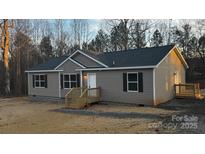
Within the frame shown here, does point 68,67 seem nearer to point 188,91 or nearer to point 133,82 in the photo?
point 133,82

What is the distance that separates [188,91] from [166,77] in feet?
6.76

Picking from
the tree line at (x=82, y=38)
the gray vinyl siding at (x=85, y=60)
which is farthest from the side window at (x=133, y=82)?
the tree line at (x=82, y=38)

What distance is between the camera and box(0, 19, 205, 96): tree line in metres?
25.5

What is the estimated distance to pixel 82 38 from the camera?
93.5ft

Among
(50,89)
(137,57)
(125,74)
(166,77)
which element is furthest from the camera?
(50,89)

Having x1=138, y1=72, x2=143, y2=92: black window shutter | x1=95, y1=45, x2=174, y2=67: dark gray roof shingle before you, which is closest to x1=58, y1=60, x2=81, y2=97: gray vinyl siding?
x1=95, y1=45, x2=174, y2=67: dark gray roof shingle

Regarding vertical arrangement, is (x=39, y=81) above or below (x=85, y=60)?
below

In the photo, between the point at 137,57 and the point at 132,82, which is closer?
the point at 132,82

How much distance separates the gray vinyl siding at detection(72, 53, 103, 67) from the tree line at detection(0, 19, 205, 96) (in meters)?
11.0

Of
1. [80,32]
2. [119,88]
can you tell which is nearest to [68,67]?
[119,88]

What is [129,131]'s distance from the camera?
746 centimetres

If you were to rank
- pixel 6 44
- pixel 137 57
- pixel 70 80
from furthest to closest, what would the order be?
1. pixel 6 44
2. pixel 70 80
3. pixel 137 57

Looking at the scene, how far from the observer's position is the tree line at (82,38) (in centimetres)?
2548

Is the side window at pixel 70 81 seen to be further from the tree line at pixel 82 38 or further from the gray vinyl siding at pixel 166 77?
the tree line at pixel 82 38
